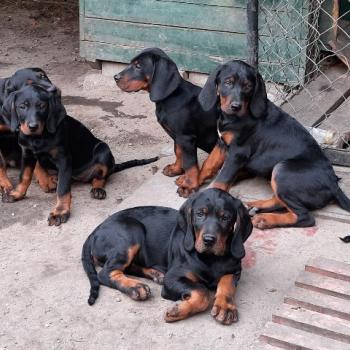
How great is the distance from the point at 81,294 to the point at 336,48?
4150 millimetres

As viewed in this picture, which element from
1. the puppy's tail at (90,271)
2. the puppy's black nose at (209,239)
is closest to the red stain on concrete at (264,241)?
the puppy's black nose at (209,239)

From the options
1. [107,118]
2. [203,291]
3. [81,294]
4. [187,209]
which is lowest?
[107,118]

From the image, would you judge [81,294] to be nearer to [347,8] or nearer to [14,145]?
[14,145]

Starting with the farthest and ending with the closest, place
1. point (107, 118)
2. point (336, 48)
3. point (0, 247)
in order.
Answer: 1. point (107, 118)
2. point (336, 48)
3. point (0, 247)

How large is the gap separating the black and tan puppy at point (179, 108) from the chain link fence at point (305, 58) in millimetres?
1058

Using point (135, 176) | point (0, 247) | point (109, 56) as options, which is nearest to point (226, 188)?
point (135, 176)

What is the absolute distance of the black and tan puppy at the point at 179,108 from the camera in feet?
20.9

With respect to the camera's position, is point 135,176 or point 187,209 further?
point 135,176

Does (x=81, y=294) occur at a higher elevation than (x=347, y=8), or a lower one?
lower

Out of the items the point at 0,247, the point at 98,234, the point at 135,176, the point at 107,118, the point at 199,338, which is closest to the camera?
the point at 199,338

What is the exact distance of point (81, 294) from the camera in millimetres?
5117

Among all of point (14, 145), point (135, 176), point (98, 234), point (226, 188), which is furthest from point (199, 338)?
point (14, 145)

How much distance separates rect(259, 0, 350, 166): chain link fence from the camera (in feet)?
24.3

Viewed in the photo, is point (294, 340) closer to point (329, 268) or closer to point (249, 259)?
point (329, 268)
